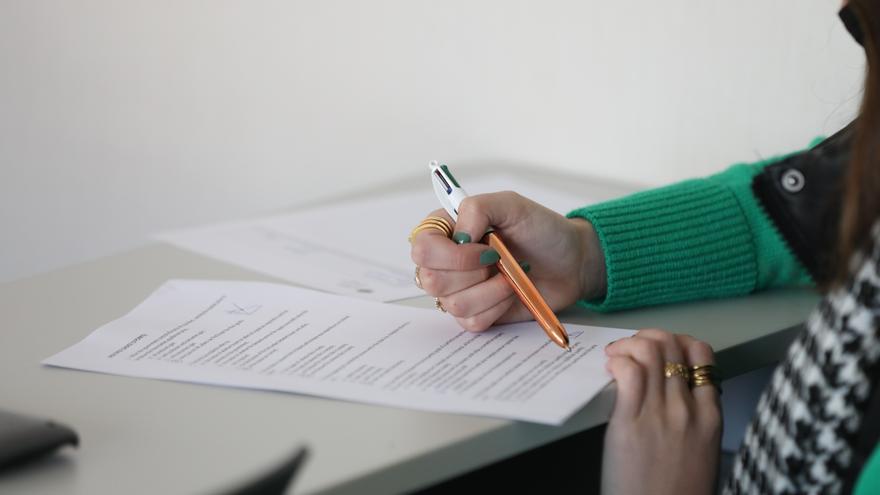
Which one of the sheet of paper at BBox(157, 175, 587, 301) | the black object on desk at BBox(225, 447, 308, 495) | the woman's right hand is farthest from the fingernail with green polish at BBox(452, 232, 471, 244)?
the black object on desk at BBox(225, 447, 308, 495)

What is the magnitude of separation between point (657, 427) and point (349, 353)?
0.23m

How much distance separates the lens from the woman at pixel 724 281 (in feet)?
2.07

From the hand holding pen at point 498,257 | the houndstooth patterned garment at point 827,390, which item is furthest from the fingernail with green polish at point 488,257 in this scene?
the houndstooth patterned garment at point 827,390

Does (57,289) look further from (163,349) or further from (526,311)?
(526,311)

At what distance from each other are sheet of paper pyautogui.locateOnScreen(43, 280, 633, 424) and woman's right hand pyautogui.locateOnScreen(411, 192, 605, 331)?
0.03 meters

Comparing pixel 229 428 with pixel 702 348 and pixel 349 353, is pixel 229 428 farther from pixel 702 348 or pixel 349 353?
pixel 702 348

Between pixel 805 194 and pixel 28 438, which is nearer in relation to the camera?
pixel 28 438

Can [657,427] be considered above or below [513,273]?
below

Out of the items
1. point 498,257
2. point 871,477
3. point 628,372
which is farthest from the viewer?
point 498,257

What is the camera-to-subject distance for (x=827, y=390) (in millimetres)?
634

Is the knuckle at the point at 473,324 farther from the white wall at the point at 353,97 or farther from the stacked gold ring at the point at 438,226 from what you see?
the white wall at the point at 353,97

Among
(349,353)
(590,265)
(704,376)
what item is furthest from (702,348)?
(349,353)

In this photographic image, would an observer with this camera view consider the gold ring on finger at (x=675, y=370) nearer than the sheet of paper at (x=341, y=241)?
Yes

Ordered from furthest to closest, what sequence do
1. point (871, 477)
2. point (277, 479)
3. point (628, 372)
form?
point (628, 372) < point (871, 477) < point (277, 479)
